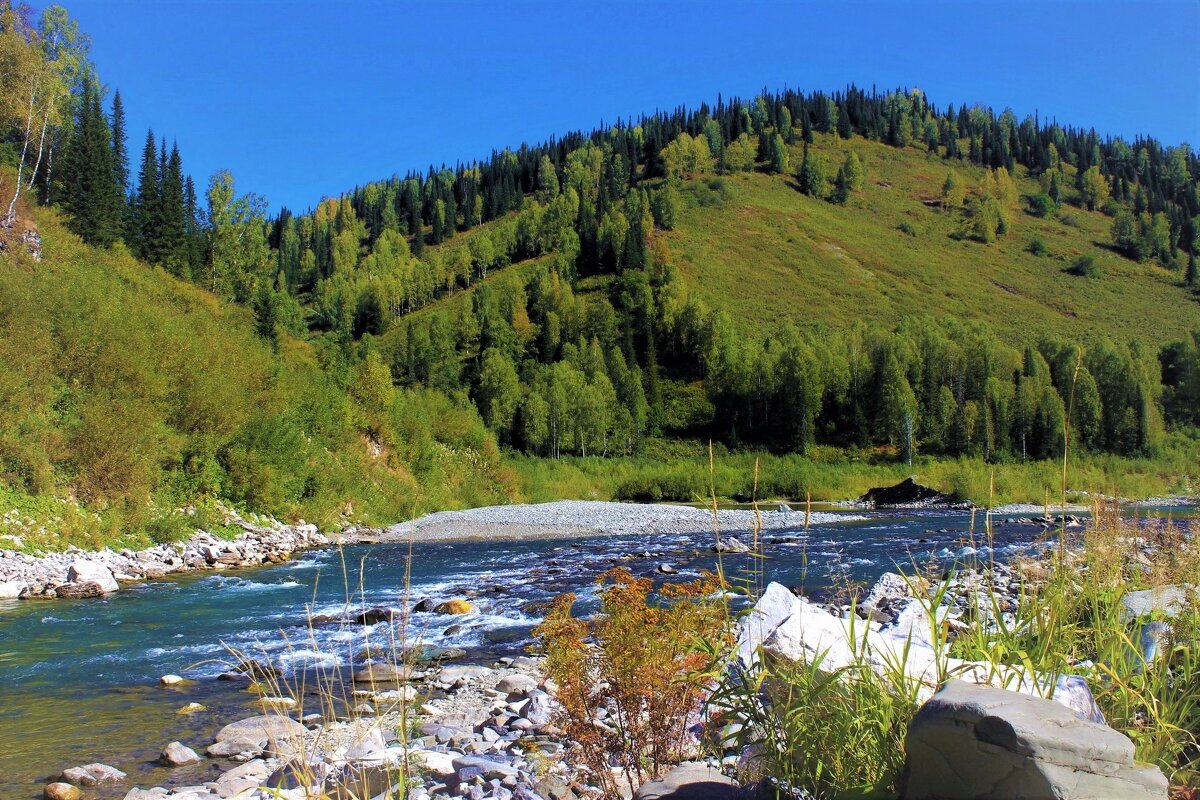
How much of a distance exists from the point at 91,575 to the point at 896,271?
111 m

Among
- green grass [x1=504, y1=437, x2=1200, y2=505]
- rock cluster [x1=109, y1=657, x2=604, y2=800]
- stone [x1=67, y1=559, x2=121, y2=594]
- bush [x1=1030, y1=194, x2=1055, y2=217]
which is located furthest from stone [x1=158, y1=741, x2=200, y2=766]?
bush [x1=1030, y1=194, x2=1055, y2=217]

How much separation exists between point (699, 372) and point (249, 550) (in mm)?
74667

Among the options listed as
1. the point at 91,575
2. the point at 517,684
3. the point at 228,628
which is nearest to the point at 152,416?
the point at 91,575

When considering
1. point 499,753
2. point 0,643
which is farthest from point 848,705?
point 0,643

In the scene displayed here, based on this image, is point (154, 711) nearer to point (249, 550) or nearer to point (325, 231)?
point (249, 550)

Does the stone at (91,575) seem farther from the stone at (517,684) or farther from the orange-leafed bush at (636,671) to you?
the orange-leafed bush at (636,671)

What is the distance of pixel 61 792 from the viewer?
17.9 feet

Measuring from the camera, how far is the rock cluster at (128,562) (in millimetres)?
14133

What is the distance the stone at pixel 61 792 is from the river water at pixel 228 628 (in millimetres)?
192

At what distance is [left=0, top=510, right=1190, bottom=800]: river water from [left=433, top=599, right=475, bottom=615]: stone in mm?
241

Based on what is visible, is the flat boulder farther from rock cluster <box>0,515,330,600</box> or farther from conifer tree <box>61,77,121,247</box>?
conifer tree <box>61,77,121,247</box>

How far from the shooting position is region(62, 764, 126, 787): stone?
18.6 ft

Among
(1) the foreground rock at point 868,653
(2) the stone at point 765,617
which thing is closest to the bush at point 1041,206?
(2) the stone at point 765,617

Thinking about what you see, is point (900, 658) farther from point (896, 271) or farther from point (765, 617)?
point (896, 271)
